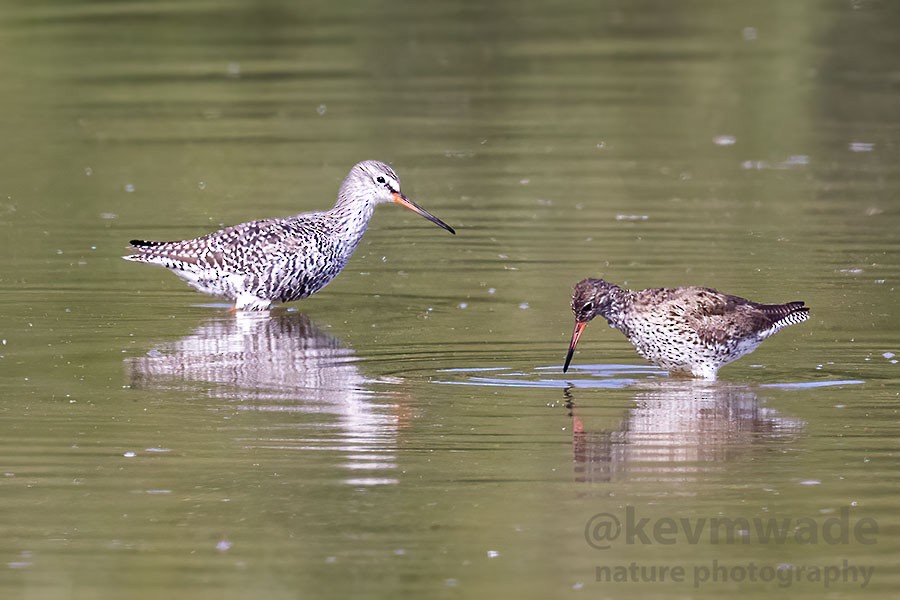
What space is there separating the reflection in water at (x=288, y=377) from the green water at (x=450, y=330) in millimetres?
36

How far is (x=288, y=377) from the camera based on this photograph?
442 inches

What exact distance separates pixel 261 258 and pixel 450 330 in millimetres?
1749

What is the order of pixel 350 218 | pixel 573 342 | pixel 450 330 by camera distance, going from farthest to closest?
pixel 350 218, pixel 450 330, pixel 573 342

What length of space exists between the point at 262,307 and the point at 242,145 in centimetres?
639

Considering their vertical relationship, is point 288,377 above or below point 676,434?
above

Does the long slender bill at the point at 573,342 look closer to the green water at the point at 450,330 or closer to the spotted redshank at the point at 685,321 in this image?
the spotted redshank at the point at 685,321

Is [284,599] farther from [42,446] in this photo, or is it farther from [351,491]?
[42,446]

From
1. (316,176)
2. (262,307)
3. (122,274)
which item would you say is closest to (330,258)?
(262,307)

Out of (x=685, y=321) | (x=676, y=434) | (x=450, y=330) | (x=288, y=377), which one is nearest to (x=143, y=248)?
(x=450, y=330)

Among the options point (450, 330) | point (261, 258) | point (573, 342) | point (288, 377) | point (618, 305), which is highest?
point (261, 258)

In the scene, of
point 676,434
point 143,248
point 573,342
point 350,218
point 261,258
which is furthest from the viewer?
point 350,218

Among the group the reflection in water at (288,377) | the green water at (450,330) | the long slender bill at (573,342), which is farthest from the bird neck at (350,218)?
the long slender bill at (573,342)

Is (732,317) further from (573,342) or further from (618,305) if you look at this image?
(573,342)

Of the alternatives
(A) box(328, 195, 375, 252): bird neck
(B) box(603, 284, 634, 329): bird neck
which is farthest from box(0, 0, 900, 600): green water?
(A) box(328, 195, 375, 252): bird neck
